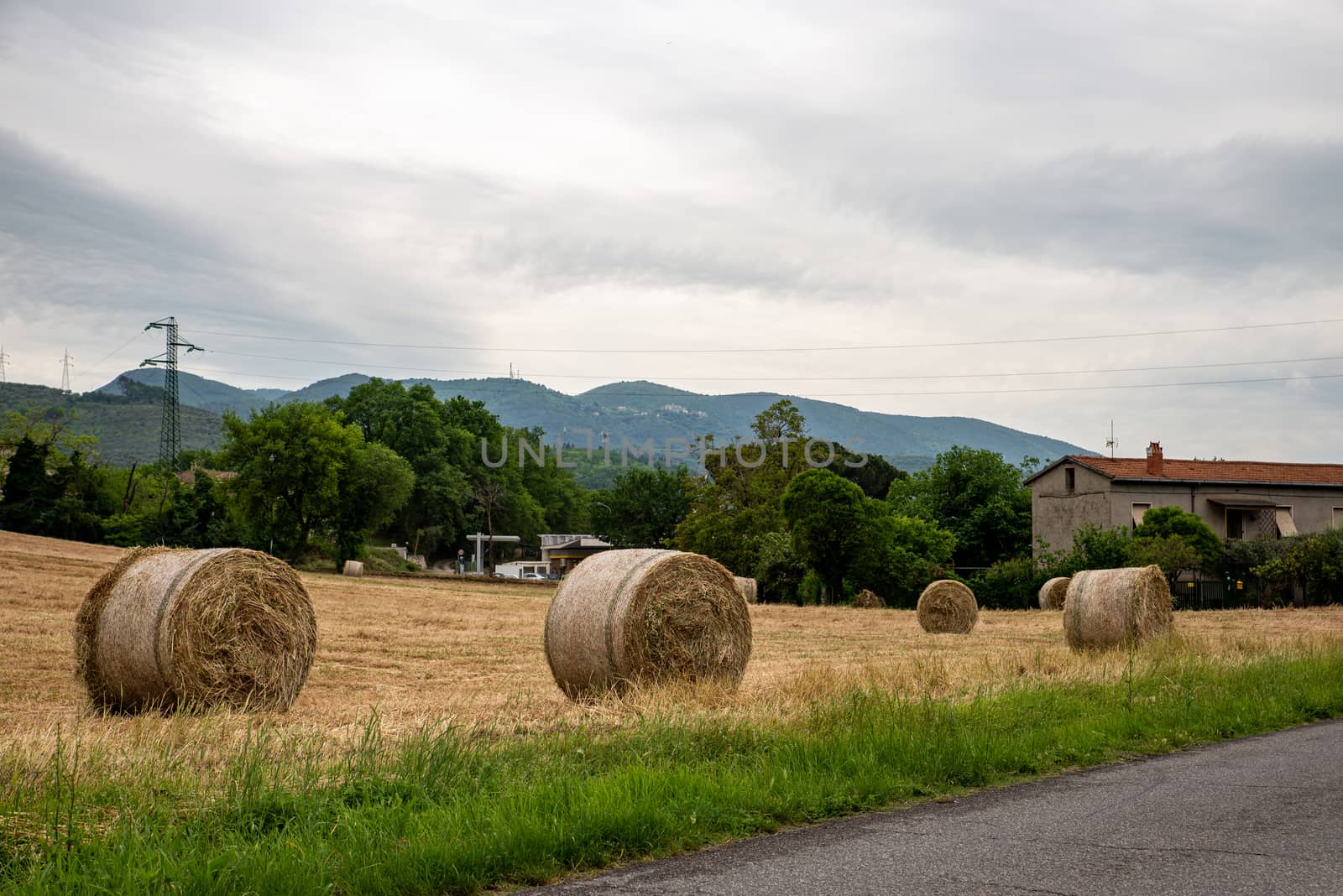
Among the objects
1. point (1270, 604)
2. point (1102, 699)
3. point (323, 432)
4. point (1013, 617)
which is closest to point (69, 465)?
point (323, 432)

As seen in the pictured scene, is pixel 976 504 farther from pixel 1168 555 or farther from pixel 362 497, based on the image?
pixel 362 497

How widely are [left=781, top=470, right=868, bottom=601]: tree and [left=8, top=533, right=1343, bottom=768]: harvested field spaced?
1728 cm

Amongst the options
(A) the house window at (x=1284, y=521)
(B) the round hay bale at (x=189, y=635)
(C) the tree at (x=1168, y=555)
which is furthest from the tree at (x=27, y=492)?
(A) the house window at (x=1284, y=521)

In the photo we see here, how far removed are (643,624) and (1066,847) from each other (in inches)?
286

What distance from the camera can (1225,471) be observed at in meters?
A: 57.1

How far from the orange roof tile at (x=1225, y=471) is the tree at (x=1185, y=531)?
5394mm

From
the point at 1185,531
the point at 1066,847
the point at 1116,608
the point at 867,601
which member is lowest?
the point at 867,601

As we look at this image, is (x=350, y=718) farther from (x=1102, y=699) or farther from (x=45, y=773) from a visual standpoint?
(x=1102, y=699)

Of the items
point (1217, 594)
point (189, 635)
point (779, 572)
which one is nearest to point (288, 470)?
point (779, 572)

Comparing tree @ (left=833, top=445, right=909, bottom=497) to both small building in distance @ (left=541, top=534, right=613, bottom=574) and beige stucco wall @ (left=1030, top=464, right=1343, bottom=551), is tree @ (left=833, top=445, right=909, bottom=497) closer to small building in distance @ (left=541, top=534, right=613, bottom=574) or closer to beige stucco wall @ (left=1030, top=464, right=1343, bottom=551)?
small building in distance @ (left=541, top=534, right=613, bottom=574)

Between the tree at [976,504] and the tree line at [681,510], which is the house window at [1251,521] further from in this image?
the tree at [976,504]

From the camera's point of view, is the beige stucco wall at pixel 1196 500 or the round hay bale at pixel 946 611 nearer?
the round hay bale at pixel 946 611

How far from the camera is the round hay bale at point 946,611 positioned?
30516mm

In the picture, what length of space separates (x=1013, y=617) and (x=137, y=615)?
30.6 meters
